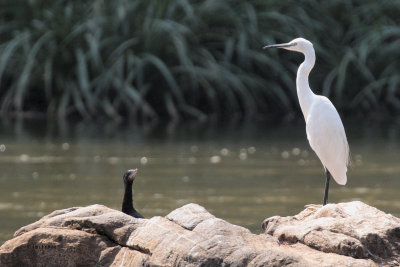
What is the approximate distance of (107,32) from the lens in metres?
19.4

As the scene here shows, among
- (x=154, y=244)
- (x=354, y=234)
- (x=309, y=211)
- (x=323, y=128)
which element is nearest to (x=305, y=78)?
(x=323, y=128)

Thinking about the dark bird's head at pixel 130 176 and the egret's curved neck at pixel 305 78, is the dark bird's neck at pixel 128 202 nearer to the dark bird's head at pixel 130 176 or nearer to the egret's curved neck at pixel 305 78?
the dark bird's head at pixel 130 176

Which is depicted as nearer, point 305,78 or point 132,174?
point 132,174

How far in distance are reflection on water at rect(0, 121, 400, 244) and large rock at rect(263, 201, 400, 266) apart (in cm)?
261


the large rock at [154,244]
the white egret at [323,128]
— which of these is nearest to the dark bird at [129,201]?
Answer: the large rock at [154,244]

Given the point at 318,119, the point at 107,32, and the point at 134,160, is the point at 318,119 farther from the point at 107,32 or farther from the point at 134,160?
the point at 107,32

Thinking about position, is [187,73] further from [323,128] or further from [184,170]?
[323,128]

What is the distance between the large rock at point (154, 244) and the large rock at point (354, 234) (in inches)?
0.6

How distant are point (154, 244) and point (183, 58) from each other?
1286 cm

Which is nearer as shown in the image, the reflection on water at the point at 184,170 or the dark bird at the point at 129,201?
the dark bird at the point at 129,201

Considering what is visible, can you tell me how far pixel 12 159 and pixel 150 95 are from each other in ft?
21.6

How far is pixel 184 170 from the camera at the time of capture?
1215cm

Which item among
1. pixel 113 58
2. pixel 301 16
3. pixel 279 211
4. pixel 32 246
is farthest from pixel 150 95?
pixel 32 246

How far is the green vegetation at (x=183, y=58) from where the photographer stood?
1861cm
